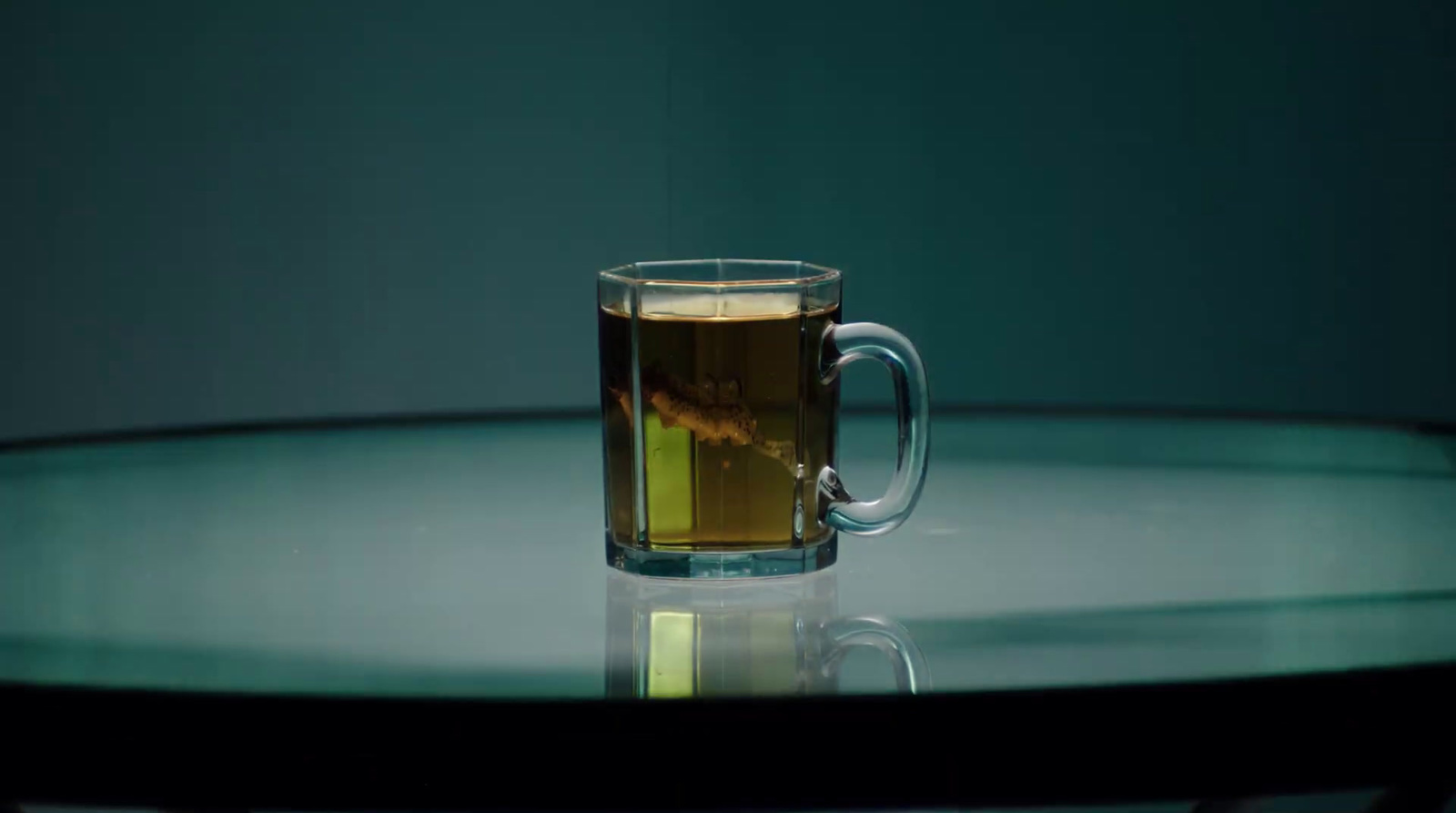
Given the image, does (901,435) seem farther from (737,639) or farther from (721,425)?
(737,639)

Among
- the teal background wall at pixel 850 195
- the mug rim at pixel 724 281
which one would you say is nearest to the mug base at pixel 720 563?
the mug rim at pixel 724 281

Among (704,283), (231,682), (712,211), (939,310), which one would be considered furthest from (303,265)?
(231,682)

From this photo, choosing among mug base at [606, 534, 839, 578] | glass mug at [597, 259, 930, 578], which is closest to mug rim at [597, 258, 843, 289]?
glass mug at [597, 259, 930, 578]

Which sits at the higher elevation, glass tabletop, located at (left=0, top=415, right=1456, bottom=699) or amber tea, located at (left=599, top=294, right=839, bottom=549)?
amber tea, located at (left=599, top=294, right=839, bottom=549)

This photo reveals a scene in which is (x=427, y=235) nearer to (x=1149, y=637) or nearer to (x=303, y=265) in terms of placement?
(x=303, y=265)

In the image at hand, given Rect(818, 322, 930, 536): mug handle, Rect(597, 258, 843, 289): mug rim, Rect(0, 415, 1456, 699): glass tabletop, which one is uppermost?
Rect(597, 258, 843, 289): mug rim

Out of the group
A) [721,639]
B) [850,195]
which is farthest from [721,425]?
[850,195]

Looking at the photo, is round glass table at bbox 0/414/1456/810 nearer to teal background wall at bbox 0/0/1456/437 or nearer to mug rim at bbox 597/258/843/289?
mug rim at bbox 597/258/843/289
